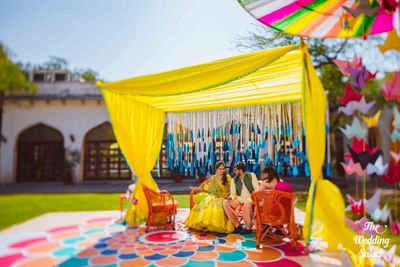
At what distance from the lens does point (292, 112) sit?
9.35 ft

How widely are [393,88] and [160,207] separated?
2.57m

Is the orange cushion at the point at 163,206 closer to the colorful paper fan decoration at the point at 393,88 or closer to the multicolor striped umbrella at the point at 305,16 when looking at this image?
the multicolor striped umbrella at the point at 305,16

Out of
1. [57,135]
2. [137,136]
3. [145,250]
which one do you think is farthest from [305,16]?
[57,135]

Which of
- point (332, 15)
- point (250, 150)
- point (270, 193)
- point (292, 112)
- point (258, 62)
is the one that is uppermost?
point (332, 15)

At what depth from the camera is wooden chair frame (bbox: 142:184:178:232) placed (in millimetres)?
2887

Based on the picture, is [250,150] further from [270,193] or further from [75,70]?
[75,70]

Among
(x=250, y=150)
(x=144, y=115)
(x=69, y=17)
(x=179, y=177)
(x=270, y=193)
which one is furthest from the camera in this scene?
(x=69, y=17)

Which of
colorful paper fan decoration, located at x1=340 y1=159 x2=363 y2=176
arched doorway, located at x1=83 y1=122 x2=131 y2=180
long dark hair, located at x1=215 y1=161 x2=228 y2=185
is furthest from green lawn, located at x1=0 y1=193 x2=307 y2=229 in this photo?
colorful paper fan decoration, located at x1=340 y1=159 x2=363 y2=176

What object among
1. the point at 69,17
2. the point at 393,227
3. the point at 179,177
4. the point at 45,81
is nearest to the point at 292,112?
the point at 179,177

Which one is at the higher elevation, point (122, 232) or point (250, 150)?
point (250, 150)

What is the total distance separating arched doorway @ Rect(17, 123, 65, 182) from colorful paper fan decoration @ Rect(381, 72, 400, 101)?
5704 millimetres

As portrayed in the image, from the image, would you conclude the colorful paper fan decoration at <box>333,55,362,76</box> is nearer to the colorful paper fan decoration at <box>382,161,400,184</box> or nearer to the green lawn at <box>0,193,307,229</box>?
the colorful paper fan decoration at <box>382,161,400,184</box>

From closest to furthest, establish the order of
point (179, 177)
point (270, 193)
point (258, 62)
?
point (258, 62), point (270, 193), point (179, 177)

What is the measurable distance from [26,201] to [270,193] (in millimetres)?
4519
